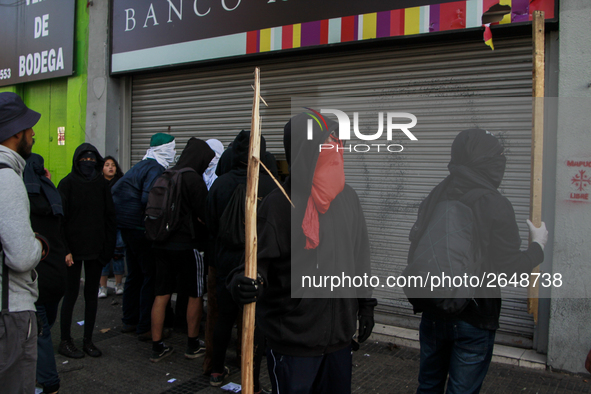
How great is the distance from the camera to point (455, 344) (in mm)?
2680

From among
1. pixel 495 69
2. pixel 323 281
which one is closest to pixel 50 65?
pixel 495 69

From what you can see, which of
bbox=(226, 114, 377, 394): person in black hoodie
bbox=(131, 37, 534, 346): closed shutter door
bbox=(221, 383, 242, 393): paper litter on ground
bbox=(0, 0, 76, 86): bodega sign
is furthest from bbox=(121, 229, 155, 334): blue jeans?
bbox=(0, 0, 76, 86): bodega sign

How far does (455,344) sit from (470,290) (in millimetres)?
390

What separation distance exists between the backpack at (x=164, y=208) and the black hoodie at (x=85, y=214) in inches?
24.3

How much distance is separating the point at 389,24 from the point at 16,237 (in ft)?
14.3

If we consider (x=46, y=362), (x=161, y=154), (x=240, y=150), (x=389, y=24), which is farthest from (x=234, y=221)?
(x=389, y=24)

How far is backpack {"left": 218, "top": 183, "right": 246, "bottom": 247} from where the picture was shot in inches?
152

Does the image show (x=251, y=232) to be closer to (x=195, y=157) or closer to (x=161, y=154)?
(x=195, y=157)

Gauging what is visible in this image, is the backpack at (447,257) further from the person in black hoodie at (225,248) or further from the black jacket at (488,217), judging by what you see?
the person in black hoodie at (225,248)

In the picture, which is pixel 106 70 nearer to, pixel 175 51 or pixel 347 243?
pixel 175 51

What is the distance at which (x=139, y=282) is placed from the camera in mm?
5492

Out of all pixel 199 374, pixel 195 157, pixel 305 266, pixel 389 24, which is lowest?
pixel 199 374

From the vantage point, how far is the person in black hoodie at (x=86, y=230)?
4.52 m

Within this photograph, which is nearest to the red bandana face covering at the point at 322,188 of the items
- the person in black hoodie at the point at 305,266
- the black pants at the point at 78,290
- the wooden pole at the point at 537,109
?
the person in black hoodie at the point at 305,266
